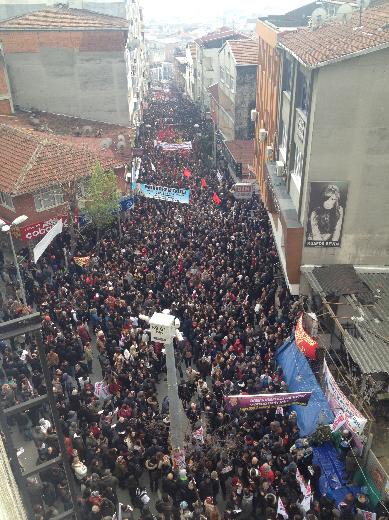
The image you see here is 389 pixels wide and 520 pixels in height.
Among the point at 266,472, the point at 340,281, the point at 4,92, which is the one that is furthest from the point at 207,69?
the point at 266,472

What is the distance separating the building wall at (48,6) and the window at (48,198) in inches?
972

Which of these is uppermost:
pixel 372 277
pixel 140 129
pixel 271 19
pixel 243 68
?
pixel 271 19

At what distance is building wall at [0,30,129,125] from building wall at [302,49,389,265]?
20.9 m

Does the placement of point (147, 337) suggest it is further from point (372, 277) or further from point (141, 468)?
point (372, 277)

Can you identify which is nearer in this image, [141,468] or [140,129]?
[141,468]

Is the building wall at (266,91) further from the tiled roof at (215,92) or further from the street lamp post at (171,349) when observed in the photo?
the tiled roof at (215,92)

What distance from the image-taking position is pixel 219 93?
46.5 meters

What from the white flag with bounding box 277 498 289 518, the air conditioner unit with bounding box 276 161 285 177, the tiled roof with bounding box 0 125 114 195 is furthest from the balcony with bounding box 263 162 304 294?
the tiled roof with bounding box 0 125 114 195

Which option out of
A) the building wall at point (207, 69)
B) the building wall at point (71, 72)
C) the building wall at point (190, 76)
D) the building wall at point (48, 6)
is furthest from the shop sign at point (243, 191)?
the building wall at point (190, 76)

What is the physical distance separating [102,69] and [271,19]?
11.7 meters

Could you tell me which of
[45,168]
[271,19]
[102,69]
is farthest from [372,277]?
[102,69]

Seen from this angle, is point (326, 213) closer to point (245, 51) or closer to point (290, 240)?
point (290, 240)

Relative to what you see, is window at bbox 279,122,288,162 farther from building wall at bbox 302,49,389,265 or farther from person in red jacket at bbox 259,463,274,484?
person in red jacket at bbox 259,463,274,484

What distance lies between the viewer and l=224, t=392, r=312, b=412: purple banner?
12.4 m
